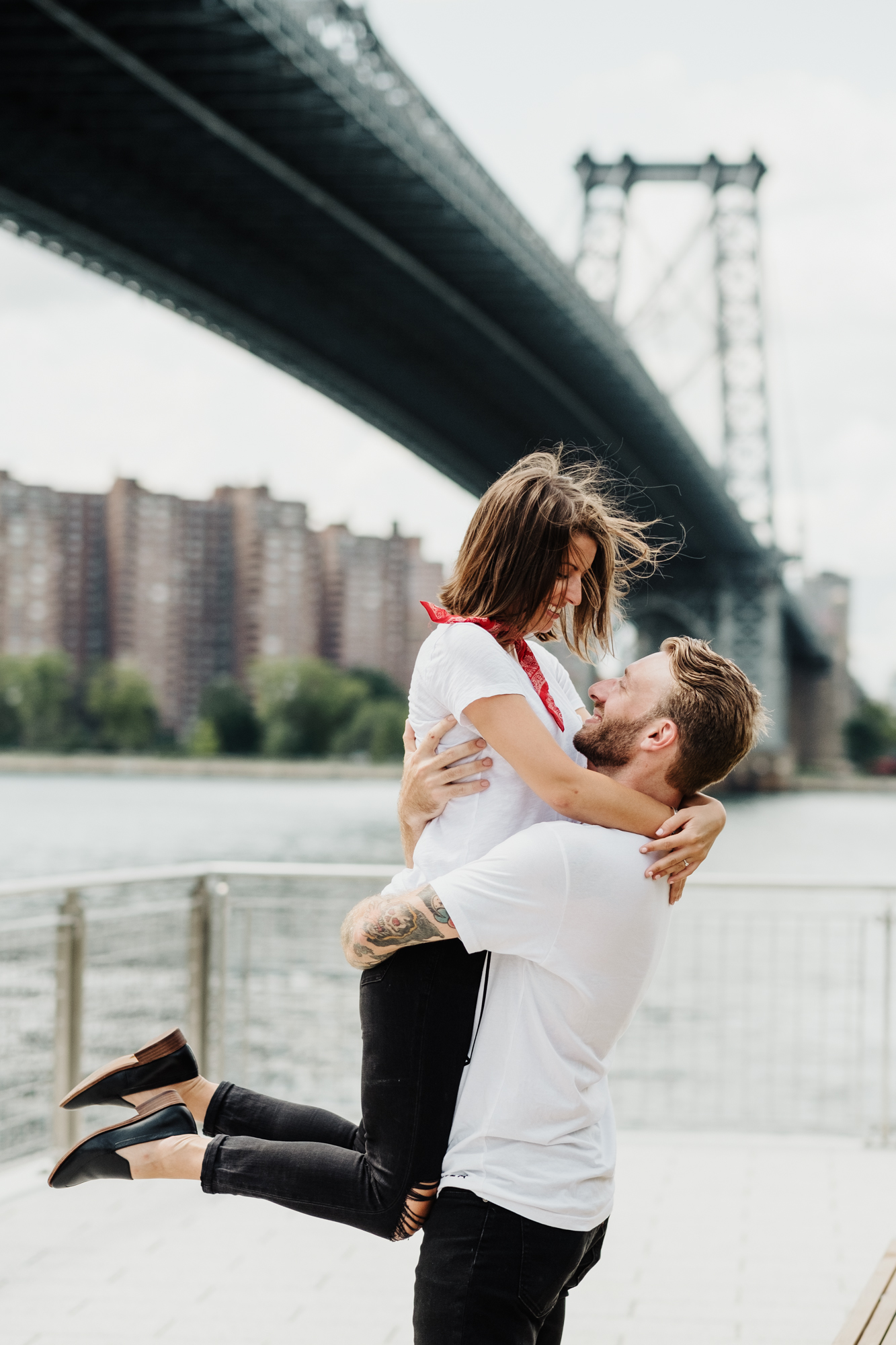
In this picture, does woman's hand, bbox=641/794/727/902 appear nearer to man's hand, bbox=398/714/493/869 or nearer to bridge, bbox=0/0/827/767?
man's hand, bbox=398/714/493/869

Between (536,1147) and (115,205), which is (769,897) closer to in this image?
(115,205)

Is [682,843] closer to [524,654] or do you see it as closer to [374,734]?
[524,654]

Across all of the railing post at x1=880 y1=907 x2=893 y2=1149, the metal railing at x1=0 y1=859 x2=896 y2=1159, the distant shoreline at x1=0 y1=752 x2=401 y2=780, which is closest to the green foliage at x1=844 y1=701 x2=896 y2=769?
the distant shoreline at x1=0 y1=752 x2=401 y2=780

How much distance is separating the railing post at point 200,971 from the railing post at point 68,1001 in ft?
1.11

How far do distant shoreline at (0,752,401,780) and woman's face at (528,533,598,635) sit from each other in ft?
141

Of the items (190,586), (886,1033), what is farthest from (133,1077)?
(190,586)

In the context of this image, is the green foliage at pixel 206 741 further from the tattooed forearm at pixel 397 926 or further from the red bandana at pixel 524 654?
the tattooed forearm at pixel 397 926

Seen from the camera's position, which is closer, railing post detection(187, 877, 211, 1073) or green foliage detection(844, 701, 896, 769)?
→ railing post detection(187, 877, 211, 1073)

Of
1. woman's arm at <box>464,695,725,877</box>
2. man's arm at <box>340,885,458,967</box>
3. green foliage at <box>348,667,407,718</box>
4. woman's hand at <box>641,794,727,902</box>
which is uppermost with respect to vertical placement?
green foliage at <box>348,667,407,718</box>

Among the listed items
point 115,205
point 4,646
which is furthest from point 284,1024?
point 4,646

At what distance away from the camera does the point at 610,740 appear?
4.76 feet

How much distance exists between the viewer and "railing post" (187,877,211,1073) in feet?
11.3

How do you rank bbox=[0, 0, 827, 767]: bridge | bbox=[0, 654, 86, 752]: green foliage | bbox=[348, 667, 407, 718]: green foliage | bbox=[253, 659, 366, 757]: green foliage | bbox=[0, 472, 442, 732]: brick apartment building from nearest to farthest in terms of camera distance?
bbox=[0, 0, 827, 767]: bridge → bbox=[253, 659, 366, 757]: green foliage → bbox=[0, 654, 86, 752]: green foliage → bbox=[348, 667, 407, 718]: green foliage → bbox=[0, 472, 442, 732]: brick apartment building

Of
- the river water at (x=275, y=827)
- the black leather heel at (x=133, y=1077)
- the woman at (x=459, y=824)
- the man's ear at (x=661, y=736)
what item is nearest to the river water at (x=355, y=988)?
the river water at (x=275, y=827)
